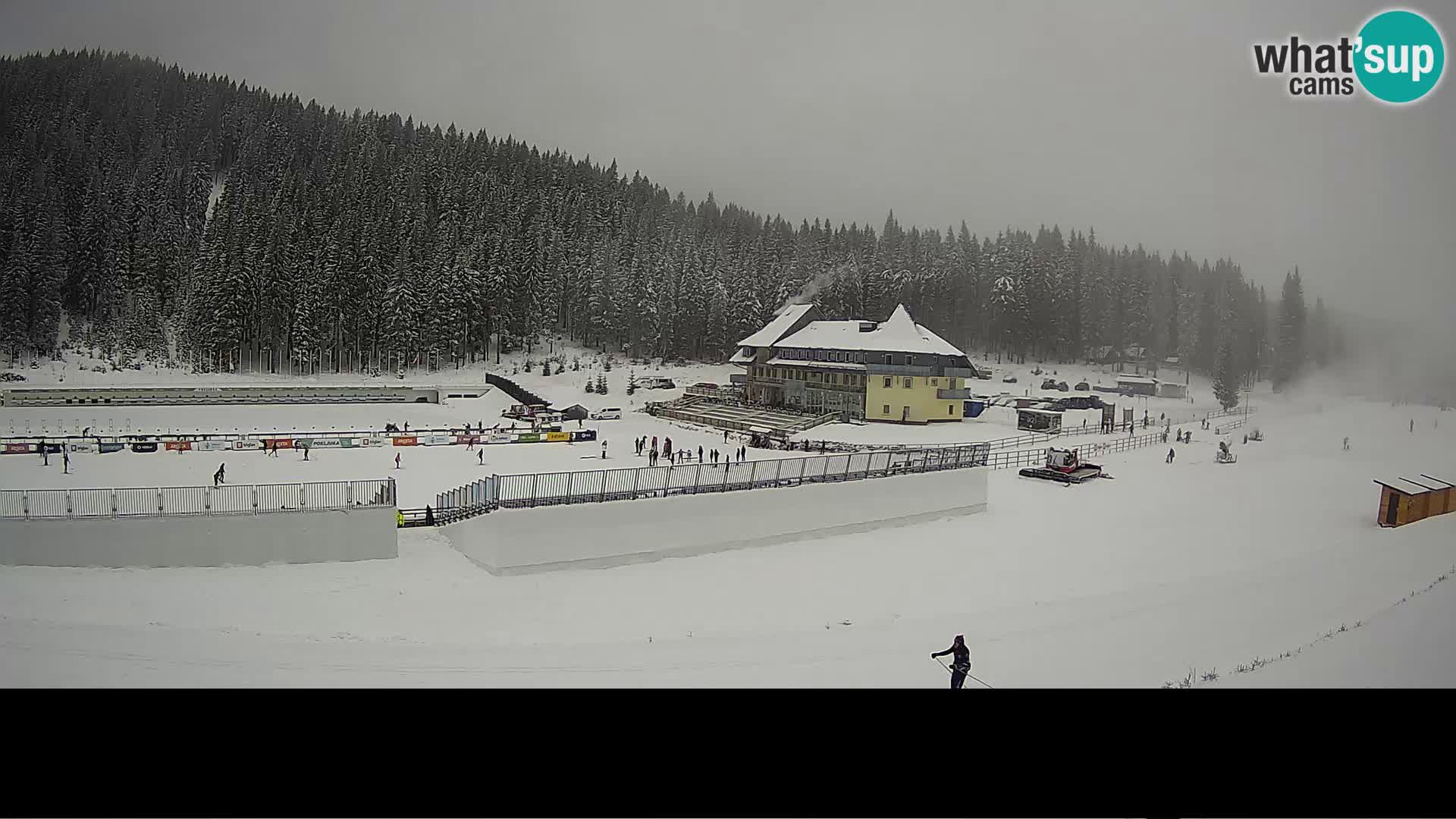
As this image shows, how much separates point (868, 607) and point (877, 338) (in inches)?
699

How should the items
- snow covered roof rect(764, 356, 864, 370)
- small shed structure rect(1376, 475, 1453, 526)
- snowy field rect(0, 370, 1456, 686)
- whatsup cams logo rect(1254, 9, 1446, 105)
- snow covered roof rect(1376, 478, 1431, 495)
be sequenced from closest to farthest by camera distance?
snowy field rect(0, 370, 1456, 686)
whatsup cams logo rect(1254, 9, 1446, 105)
small shed structure rect(1376, 475, 1453, 526)
snow covered roof rect(1376, 478, 1431, 495)
snow covered roof rect(764, 356, 864, 370)

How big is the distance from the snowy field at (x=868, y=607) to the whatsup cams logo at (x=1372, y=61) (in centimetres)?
346

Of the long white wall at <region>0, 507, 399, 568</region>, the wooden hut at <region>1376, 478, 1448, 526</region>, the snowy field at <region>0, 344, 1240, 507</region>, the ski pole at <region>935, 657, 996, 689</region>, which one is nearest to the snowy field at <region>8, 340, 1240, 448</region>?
the snowy field at <region>0, 344, 1240, 507</region>

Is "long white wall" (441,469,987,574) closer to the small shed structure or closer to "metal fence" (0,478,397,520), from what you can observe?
"metal fence" (0,478,397,520)

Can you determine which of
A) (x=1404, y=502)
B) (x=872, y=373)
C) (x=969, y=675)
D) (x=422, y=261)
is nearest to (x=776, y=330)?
(x=872, y=373)

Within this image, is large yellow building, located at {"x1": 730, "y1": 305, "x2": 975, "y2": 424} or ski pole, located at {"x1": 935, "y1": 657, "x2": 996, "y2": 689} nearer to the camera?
ski pole, located at {"x1": 935, "y1": 657, "x2": 996, "y2": 689}

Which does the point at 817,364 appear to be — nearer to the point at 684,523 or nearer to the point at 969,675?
the point at 684,523

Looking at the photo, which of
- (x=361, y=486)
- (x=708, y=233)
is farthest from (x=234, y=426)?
(x=708, y=233)

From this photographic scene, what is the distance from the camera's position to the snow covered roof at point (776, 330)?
1093 inches

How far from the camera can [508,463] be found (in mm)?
14227

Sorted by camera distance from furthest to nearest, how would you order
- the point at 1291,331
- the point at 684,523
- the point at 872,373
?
1. the point at 872,373
2. the point at 1291,331
3. the point at 684,523

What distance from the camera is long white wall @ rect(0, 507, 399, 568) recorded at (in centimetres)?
625

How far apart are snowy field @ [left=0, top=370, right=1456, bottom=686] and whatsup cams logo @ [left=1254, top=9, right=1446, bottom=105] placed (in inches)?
136

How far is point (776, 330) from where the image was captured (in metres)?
28.6
